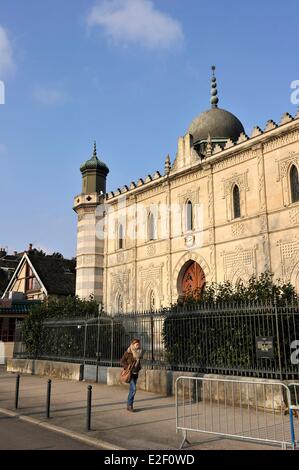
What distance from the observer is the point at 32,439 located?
751 cm

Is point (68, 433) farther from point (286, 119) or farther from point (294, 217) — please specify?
point (286, 119)

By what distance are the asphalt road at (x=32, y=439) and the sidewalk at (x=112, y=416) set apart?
0.26 m

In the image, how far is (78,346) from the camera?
17078mm

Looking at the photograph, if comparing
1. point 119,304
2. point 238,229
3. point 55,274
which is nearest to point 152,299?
point 119,304

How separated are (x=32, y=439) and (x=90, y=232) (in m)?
22.7

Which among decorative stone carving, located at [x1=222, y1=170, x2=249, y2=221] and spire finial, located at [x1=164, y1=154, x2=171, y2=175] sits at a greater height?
spire finial, located at [x1=164, y1=154, x2=171, y2=175]

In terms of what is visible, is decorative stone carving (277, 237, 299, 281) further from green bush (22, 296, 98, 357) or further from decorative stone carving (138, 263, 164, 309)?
green bush (22, 296, 98, 357)

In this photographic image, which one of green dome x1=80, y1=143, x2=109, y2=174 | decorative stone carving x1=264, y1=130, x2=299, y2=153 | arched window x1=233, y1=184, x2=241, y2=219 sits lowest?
arched window x1=233, y1=184, x2=241, y2=219

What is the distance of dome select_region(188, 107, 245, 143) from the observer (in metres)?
26.0

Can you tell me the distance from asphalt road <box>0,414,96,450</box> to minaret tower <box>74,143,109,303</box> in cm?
1999

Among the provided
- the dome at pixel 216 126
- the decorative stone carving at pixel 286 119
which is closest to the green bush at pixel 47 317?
the decorative stone carving at pixel 286 119

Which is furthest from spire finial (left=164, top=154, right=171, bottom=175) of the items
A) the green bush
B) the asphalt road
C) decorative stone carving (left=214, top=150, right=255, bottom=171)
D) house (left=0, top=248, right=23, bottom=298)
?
house (left=0, top=248, right=23, bottom=298)

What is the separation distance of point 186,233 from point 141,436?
16.5 m
